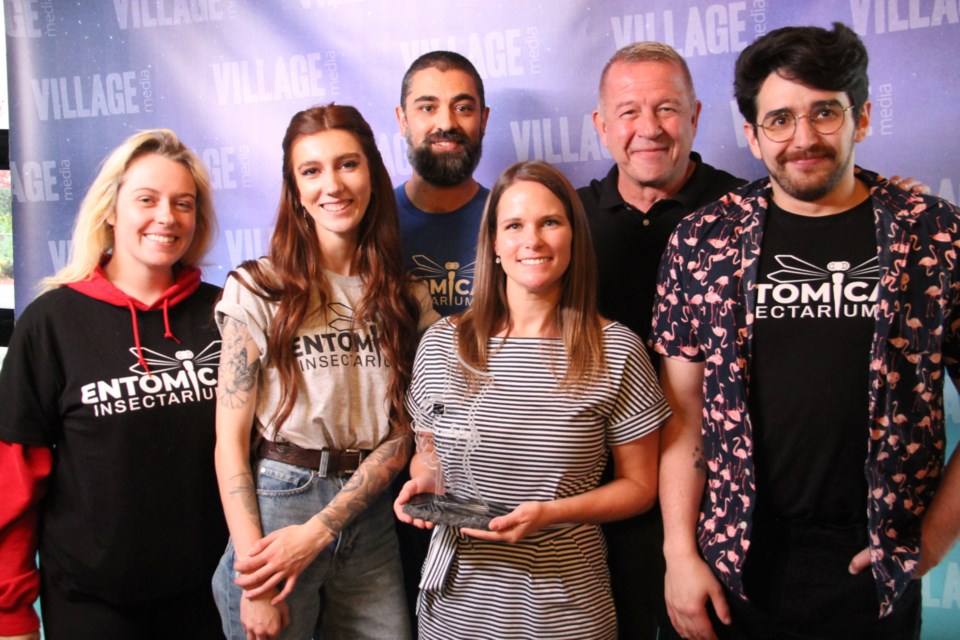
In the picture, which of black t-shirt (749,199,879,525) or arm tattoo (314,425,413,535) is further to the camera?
arm tattoo (314,425,413,535)

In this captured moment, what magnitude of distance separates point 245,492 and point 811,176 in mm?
1631

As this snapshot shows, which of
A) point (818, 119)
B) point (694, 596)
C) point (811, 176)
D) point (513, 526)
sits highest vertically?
point (818, 119)

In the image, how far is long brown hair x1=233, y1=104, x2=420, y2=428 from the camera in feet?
6.49

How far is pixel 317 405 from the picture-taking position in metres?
1.98

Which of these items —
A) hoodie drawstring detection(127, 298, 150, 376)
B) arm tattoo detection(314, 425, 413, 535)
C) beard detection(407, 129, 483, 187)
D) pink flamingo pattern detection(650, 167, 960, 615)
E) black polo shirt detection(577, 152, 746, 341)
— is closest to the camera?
pink flamingo pattern detection(650, 167, 960, 615)

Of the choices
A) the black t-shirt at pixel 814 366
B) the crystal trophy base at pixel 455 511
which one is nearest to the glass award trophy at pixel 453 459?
the crystal trophy base at pixel 455 511

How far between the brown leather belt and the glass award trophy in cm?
24

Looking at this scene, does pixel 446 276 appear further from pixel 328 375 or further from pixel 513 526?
pixel 513 526

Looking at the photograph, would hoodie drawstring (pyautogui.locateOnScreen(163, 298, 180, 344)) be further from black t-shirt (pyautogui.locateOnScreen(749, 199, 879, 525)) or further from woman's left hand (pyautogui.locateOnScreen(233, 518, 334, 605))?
black t-shirt (pyautogui.locateOnScreen(749, 199, 879, 525))

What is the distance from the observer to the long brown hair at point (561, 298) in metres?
1.87

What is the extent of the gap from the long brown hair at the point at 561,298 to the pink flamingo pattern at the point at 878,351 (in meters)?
0.24

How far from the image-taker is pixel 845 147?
1760mm

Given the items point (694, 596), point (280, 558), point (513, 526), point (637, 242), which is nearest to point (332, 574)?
point (280, 558)

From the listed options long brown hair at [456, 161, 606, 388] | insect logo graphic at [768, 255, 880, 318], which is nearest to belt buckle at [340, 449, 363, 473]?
long brown hair at [456, 161, 606, 388]
